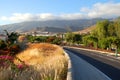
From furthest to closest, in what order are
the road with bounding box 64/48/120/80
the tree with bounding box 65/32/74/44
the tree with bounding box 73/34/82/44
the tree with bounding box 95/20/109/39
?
the tree with bounding box 73/34/82/44 < the tree with bounding box 65/32/74/44 < the tree with bounding box 95/20/109/39 < the road with bounding box 64/48/120/80

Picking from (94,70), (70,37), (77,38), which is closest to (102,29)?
(70,37)

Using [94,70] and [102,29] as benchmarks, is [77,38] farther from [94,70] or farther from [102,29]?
[94,70]

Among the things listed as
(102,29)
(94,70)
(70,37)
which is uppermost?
(102,29)

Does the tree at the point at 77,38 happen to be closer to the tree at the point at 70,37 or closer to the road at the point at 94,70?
the tree at the point at 70,37

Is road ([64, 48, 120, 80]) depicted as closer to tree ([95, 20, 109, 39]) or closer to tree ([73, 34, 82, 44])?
tree ([95, 20, 109, 39])

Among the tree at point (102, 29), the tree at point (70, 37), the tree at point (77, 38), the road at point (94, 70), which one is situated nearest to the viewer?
the road at point (94, 70)

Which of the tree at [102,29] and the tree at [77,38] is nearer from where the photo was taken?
the tree at [102,29]

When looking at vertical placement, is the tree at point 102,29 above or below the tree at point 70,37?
above

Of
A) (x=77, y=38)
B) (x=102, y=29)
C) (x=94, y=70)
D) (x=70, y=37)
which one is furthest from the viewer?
(x=77, y=38)

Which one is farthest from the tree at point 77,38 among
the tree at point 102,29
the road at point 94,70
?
the road at point 94,70

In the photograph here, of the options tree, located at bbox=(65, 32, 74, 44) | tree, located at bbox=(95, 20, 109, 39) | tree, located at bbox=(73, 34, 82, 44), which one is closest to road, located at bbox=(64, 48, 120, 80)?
tree, located at bbox=(95, 20, 109, 39)

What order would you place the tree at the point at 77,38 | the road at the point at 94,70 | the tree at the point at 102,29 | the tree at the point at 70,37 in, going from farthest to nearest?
the tree at the point at 77,38, the tree at the point at 70,37, the tree at the point at 102,29, the road at the point at 94,70

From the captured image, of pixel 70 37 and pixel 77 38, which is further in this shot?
pixel 77 38

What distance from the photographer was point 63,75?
1382 cm
